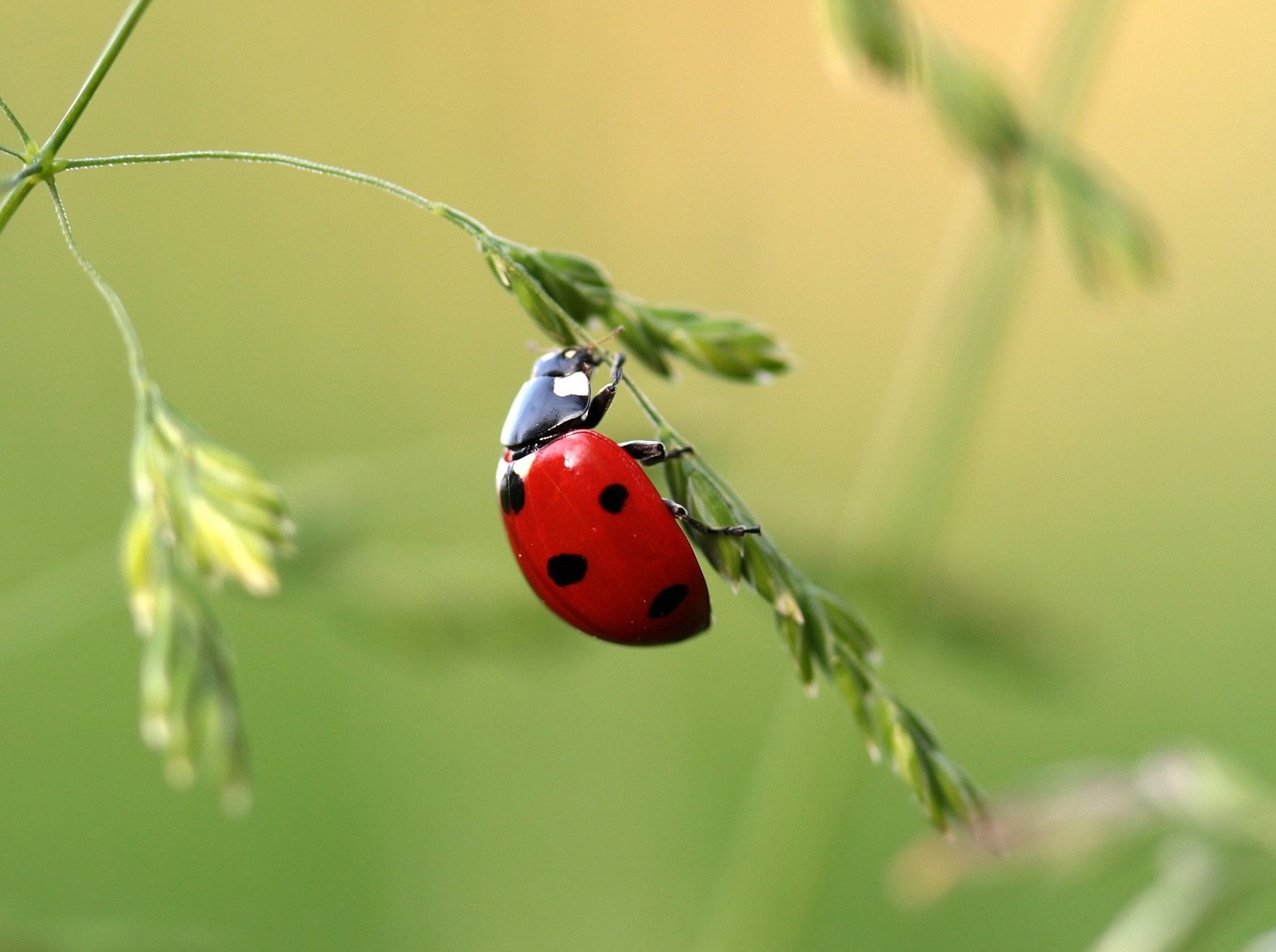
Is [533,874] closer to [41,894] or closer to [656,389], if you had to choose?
[41,894]

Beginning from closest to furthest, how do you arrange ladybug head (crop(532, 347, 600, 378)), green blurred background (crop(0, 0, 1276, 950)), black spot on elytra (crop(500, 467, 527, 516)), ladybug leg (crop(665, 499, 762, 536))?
ladybug leg (crop(665, 499, 762, 536)) → black spot on elytra (crop(500, 467, 527, 516)) → ladybug head (crop(532, 347, 600, 378)) → green blurred background (crop(0, 0, 1276, 950))

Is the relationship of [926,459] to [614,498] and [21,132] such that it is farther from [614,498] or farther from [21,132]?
[21,132]

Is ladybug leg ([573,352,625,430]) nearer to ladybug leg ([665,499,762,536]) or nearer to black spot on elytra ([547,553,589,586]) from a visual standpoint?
black spot on elytra ([547,553,589,586])

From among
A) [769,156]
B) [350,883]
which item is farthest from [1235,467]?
[350,883]

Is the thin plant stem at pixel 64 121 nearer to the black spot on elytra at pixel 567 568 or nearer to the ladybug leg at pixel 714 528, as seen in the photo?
the ladybug leg at pixel 714 528

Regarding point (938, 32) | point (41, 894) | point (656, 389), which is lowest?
point (41, 894)

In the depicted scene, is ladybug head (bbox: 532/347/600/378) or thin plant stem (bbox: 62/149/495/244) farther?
ladybug head (bbox: 532/347/600/378)

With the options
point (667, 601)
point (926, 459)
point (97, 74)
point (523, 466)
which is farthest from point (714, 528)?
point (926, 459)

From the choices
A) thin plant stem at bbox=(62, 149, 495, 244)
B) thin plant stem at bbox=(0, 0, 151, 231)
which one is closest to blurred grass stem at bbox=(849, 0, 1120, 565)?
thin plant stem at bbox=(62, 149, 495, 244)

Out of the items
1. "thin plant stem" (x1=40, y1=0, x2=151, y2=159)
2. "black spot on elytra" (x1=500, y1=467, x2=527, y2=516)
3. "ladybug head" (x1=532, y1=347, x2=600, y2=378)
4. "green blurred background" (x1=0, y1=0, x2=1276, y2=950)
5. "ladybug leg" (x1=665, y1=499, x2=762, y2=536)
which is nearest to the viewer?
"thin plant stem" (x1=40, y1=0, x2=151, y2=159)
